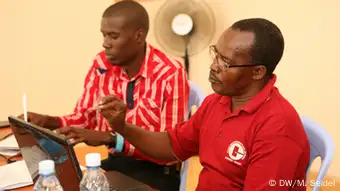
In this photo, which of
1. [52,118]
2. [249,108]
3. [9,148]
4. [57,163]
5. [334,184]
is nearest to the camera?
[57,163]

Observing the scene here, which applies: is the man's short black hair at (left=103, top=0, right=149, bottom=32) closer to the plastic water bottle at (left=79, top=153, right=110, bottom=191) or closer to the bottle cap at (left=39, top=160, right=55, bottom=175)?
the plastic water bottle at (left=79, top=153, right=110, bottom=191)

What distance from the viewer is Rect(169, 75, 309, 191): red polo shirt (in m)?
1.24

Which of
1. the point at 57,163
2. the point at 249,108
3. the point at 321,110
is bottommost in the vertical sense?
the point at 321,110

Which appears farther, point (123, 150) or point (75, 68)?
point (75, 68)

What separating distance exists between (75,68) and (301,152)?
105 inches

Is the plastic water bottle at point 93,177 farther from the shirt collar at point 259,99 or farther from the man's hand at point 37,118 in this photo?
the man's hand at point 37,118

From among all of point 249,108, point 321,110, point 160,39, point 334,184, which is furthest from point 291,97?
point 249,108

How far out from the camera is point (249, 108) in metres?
1.36

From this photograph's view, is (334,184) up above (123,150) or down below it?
below

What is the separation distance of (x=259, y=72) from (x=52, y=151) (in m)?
0.70

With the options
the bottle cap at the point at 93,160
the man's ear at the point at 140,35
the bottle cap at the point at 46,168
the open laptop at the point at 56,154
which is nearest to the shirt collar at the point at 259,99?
the open laptop at the point at 56,154

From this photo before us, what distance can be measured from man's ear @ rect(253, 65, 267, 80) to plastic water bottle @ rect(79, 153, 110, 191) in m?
0.59

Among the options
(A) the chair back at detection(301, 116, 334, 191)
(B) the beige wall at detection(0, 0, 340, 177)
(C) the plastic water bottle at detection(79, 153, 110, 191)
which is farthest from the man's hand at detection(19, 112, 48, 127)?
(B) the beige wall at detection(0, 0, 340, 177)

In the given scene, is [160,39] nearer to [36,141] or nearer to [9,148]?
[9,148]
